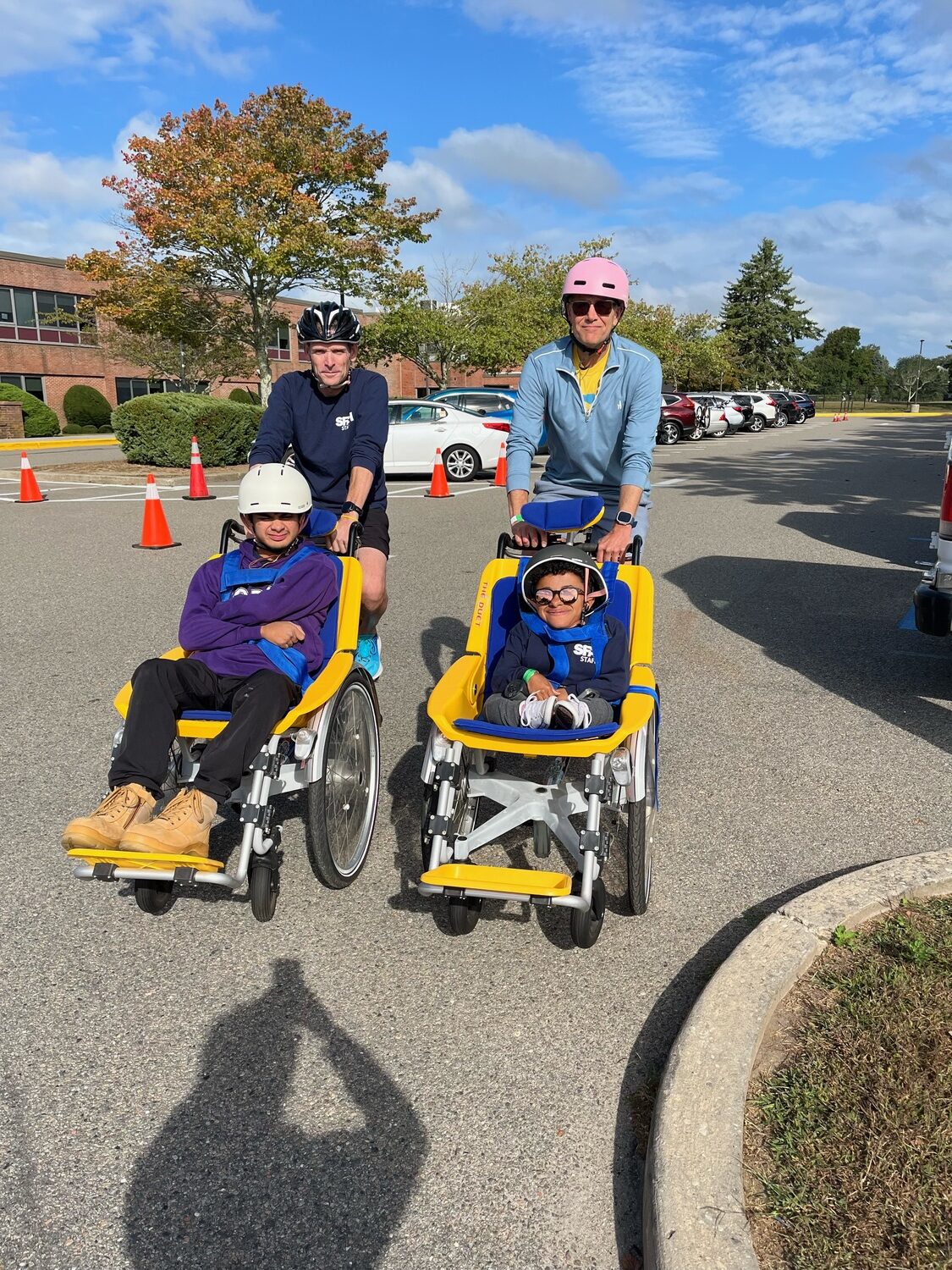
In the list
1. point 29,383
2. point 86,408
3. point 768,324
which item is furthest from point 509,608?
point 768,324

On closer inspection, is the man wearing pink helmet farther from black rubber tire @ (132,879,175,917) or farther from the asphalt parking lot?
black rubber tire @ (132,879,175,917)

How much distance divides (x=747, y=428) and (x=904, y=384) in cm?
6056

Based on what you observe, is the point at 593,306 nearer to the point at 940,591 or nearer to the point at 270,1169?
the point at 940,591

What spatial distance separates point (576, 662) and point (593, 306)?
5.08 ft

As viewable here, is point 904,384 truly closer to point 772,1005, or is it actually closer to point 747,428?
point 747,428

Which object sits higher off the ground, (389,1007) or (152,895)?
(152,895)

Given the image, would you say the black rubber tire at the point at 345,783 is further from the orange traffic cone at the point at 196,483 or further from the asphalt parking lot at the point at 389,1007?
the orange traffic cone at the point at 196,483

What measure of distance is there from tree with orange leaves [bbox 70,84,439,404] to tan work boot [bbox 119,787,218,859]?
2016 centimetres

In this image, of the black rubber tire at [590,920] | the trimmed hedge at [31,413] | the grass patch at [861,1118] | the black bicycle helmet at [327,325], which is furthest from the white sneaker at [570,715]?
the trimmed hedge at [31,413]

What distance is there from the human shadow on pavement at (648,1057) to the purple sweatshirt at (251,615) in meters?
1.72

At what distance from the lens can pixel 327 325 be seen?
170 inches

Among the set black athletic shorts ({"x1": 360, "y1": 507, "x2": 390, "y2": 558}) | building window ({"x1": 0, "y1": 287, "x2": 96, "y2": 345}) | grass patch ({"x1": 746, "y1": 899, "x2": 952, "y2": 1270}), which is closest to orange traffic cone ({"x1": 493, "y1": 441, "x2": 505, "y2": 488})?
black athletic shorts ({"x1": 360, "y1": 507, "x2": 390, "y2": 558})

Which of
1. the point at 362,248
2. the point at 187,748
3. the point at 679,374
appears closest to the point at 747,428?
the point at 679,374

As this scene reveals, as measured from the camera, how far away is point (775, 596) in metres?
8.80
